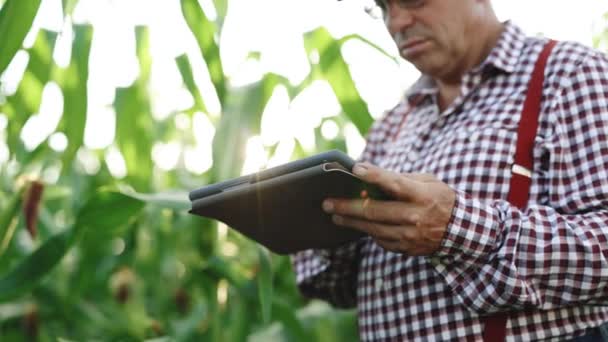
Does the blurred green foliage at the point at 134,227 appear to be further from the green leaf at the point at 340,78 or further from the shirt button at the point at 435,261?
the shirt button at the point at 435,261

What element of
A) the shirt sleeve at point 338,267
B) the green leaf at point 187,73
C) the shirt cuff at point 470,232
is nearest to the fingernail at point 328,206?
the shirt cuff at point 470,232

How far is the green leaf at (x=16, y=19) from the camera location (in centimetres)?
66

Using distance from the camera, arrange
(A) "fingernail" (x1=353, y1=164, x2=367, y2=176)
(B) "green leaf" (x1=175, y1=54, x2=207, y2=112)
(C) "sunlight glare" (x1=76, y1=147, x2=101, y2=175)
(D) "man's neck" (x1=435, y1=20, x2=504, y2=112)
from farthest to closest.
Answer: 1. (C) "sunlight glare" (x1=76, y1=147, x2=101, y2=175)
2. (B) "green leaf" (x1=175, y1=54, x2=207, y2=112)
3. (D) "man's neck" (x1=435, y1=20, x2=504, y2=112)
4. (A) "fingernail" (x1=353, y1=164, x2=367, y2=176)

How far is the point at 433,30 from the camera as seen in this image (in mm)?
856

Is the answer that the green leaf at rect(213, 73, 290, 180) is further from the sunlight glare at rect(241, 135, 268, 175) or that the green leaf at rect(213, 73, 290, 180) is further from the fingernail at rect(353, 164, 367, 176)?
the fingernail at rect(353, 164, 367, 176)

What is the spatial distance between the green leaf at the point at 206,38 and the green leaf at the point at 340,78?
247mm

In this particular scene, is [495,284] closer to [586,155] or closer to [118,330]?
[586,155]

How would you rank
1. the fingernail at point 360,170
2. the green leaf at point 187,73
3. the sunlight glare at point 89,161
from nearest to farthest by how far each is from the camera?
the fingernail at point 360,170, the green leaf at point 187,73, the sunlight glare at point 89,161

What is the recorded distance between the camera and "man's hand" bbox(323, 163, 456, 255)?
65 cm

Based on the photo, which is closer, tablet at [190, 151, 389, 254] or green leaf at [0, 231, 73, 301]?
tablet at [190, 151, 389, 254]

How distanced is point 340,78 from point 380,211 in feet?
1.53

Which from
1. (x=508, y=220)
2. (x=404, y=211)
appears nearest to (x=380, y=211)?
(x=404, y=211)

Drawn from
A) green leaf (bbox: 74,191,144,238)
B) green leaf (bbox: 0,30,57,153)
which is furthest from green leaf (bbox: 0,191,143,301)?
green leaf (bbox: 0,30,57,153)

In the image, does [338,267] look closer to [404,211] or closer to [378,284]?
[378,284]
